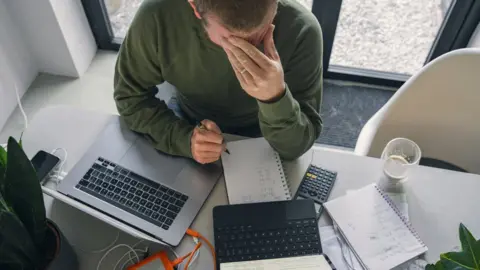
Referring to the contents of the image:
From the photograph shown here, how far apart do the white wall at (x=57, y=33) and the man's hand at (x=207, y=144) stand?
112 centimetres

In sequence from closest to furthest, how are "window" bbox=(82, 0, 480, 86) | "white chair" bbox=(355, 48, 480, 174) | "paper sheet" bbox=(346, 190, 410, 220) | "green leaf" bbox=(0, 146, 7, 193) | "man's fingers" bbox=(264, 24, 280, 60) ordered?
"green leaf" bbox=(0, 146, 7, 193), "man's fingers" bbox=(264, 24, 280, 60), "paper sheet" bbox=(346, 190, 410, 220), "white chair" bbox=(355, 48, 480, 174), "window" bbox=(82, 0, 480, 86)

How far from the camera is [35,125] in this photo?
4.21 feet

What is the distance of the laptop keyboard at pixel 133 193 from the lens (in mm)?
1119

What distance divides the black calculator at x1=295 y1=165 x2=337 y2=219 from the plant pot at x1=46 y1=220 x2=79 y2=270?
1.68ft

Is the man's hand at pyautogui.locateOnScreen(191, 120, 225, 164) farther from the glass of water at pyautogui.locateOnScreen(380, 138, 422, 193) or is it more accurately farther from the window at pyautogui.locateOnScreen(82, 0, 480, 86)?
the window at pyautogui.locateOnScreen(82, 0, 480, 86)

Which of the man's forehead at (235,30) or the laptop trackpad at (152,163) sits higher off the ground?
the man's forehead at (235,30)

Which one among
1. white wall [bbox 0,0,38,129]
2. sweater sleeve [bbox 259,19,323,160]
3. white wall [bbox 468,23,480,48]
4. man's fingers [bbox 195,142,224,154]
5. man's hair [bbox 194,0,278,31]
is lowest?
white wall [bbox 0,0,38,129]

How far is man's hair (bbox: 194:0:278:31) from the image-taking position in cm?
90

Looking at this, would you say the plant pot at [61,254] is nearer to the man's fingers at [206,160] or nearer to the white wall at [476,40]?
the man's fingers at [206,160]

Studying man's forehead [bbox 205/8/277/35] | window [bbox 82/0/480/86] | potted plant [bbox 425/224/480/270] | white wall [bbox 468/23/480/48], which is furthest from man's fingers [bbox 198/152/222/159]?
white wall [bbox 468/23/480/48]

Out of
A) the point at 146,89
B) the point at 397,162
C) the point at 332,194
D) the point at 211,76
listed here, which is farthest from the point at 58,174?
the point at 397,162

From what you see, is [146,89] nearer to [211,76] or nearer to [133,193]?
[211,76]

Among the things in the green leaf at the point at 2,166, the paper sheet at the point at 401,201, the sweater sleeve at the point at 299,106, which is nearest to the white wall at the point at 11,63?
the green leaf at the point at 2,166

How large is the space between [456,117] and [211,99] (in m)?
0.70
